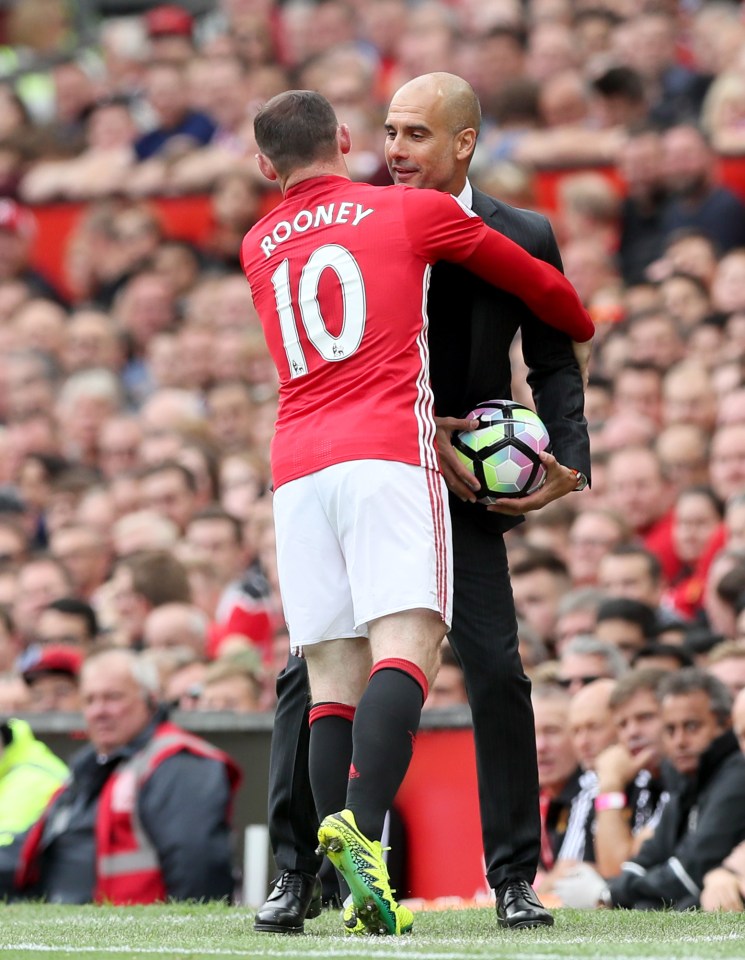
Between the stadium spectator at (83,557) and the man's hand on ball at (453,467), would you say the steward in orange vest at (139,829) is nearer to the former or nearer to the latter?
the man's hand on ball at (453,467)

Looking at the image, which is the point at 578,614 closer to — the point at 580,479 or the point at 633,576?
the point at 633,576

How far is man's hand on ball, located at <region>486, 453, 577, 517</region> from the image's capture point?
559cm

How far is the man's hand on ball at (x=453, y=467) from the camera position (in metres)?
5.54

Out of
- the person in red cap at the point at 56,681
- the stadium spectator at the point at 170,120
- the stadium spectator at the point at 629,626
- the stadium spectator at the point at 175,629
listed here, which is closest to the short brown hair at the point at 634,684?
the stadium spectator at the point at 629,626

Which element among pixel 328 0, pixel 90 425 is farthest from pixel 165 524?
pixel 328 0

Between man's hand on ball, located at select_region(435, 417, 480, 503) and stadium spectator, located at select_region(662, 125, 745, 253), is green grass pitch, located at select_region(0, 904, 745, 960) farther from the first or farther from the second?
stadium spectator, located at select_region(662, 125, 745, 253)

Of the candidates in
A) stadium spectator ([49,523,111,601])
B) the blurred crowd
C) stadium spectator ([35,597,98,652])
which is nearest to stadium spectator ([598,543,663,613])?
the blurred crowd

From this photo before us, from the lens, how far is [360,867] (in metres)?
4.93

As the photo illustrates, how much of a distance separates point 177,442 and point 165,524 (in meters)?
1.06

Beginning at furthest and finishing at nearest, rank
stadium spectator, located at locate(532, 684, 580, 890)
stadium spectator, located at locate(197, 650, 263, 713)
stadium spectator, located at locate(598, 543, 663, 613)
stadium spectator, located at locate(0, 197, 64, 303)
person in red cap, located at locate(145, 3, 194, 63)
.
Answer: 1. person in red cap, located at locate(145, 3, 194, 63)
2. stadium spectator, located at locate(0, 197, 64, 303)
3. stadium spectator, located at locate(598, 543, 663, 613)
4. stadium spectator, located at locate(197, 650, 263, 713)
5. stadium spectator, located at locate(532, 684, 580, 890)

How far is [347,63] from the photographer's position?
16.4m

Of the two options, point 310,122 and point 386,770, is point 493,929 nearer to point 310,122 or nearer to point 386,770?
point 386,770

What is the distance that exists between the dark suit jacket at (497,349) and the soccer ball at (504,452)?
13cm

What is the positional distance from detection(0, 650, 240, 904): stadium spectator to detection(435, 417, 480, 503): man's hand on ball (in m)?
2.73
